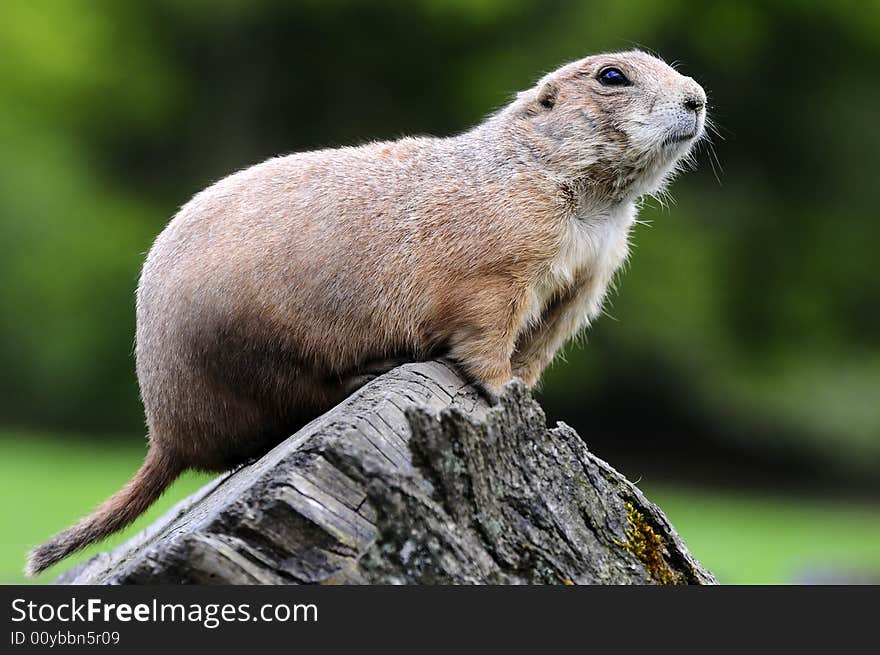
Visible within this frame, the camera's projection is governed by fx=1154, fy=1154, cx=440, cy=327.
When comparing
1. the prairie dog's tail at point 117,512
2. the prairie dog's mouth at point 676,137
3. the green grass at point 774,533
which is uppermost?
the green grass at point 774,533

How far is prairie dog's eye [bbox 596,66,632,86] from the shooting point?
6895 millimetres

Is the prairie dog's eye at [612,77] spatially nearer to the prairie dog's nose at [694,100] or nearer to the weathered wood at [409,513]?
the prairie dog's nose at [694,100]

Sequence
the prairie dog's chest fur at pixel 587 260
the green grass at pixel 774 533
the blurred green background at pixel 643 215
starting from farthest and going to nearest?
the blurred green background at pixel 643 215 < the green grass at pixel 774 533 < the prairie dog's chest fur at pixel 587 260

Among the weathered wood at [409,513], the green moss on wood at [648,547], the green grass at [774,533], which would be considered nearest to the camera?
the weathered wood at [409,513]

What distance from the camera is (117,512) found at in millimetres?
6324

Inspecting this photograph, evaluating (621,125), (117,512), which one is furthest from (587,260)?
(117,512)

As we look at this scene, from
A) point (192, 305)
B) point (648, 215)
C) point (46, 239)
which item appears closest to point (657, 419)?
point (648, 215)

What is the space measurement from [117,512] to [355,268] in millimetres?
1874

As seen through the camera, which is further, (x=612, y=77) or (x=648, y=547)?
(x=612, y=77)

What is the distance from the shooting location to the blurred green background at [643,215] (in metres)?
23.8

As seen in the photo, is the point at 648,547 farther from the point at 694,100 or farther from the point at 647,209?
the point at 647,209

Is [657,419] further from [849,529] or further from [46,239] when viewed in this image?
[46,239]

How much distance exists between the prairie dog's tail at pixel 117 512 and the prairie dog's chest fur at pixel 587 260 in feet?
7.33

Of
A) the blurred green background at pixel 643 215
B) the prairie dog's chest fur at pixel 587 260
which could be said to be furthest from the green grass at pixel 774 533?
the prairie dog's chest fur at pixel 587 260
